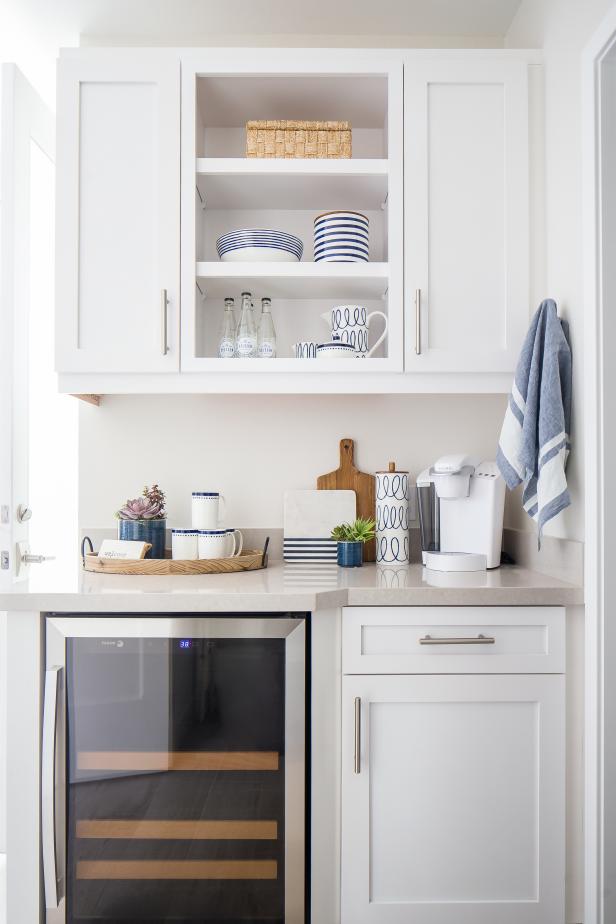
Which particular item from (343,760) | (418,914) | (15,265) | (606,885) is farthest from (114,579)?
(606,885)

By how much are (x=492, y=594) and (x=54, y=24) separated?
2168 millimetres

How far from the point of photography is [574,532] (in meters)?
1.73

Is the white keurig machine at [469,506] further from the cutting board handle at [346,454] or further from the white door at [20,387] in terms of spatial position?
the white door at [20,387]

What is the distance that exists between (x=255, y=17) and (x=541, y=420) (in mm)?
1555

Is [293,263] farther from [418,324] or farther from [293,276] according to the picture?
[418,324]

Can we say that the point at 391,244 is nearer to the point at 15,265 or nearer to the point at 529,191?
the point at 529,191

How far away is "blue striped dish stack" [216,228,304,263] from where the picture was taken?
6.48 ft

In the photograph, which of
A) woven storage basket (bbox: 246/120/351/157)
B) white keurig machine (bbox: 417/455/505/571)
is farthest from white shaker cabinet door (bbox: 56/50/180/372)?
white keurig machine (bbox: 417/455/505/571)

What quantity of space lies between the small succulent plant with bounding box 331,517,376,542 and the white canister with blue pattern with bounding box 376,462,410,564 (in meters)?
0.04

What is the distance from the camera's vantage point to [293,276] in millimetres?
1955

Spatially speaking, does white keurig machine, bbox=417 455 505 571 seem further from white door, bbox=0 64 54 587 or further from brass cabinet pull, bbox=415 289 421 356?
white door, bbox=0 64 54 587

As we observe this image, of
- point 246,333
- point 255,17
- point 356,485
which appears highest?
point 255,17

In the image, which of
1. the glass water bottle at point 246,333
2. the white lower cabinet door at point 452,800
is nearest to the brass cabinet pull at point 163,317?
the glass water bottle at point 246,333

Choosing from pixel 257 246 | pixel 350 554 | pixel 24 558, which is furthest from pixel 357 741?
pixel 257 246
